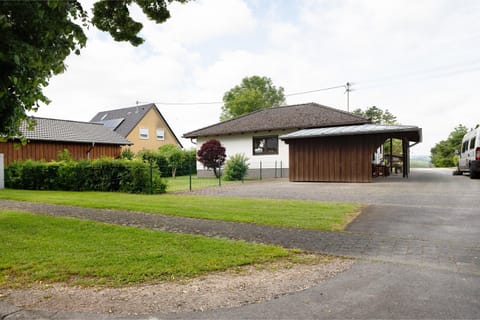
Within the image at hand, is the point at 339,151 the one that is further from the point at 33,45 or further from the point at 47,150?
the point at 47,150

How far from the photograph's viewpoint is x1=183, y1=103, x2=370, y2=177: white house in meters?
21.3

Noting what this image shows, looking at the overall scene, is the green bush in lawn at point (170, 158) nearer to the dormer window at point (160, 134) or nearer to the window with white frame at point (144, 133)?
the window with white frame at point (144, 133)

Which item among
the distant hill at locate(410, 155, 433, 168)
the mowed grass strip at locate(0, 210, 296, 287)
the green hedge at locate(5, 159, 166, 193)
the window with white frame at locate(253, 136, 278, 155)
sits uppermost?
the window with white frame at locate(253, 136, 278, 155)

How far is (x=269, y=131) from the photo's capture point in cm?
2284

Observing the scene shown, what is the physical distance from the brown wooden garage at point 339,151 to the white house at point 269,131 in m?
3.92

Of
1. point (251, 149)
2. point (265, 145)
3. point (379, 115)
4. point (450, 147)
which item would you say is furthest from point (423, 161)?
point (251, 149)

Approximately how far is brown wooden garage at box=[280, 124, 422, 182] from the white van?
2.30 meters

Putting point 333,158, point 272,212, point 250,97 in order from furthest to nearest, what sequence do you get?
1. point 250,97
2. point 333,158
3. point 272,212

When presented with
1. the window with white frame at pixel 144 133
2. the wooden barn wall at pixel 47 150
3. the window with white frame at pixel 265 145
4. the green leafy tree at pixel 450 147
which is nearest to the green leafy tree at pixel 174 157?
the wooden barn wall at pixel 47 150

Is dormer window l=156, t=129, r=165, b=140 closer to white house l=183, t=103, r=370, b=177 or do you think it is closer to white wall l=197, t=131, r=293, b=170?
white house l=183, t=103, r=370, b=177

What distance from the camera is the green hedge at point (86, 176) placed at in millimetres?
12734

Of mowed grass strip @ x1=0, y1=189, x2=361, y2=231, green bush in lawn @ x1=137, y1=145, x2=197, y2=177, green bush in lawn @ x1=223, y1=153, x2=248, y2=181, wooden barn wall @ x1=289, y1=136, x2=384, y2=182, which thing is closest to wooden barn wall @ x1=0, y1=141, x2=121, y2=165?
green bush in lawn @ x1=137, y1=145, x2=197, y2=177

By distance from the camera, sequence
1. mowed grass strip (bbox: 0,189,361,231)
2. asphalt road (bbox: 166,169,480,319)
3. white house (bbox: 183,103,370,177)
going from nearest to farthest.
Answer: asphalt road (bbox: 166,169,480,319), mowed grass strip (bbox: 0,189,361,231), white house (bbox: 183,103,370,177)

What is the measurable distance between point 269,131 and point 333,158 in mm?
7369
